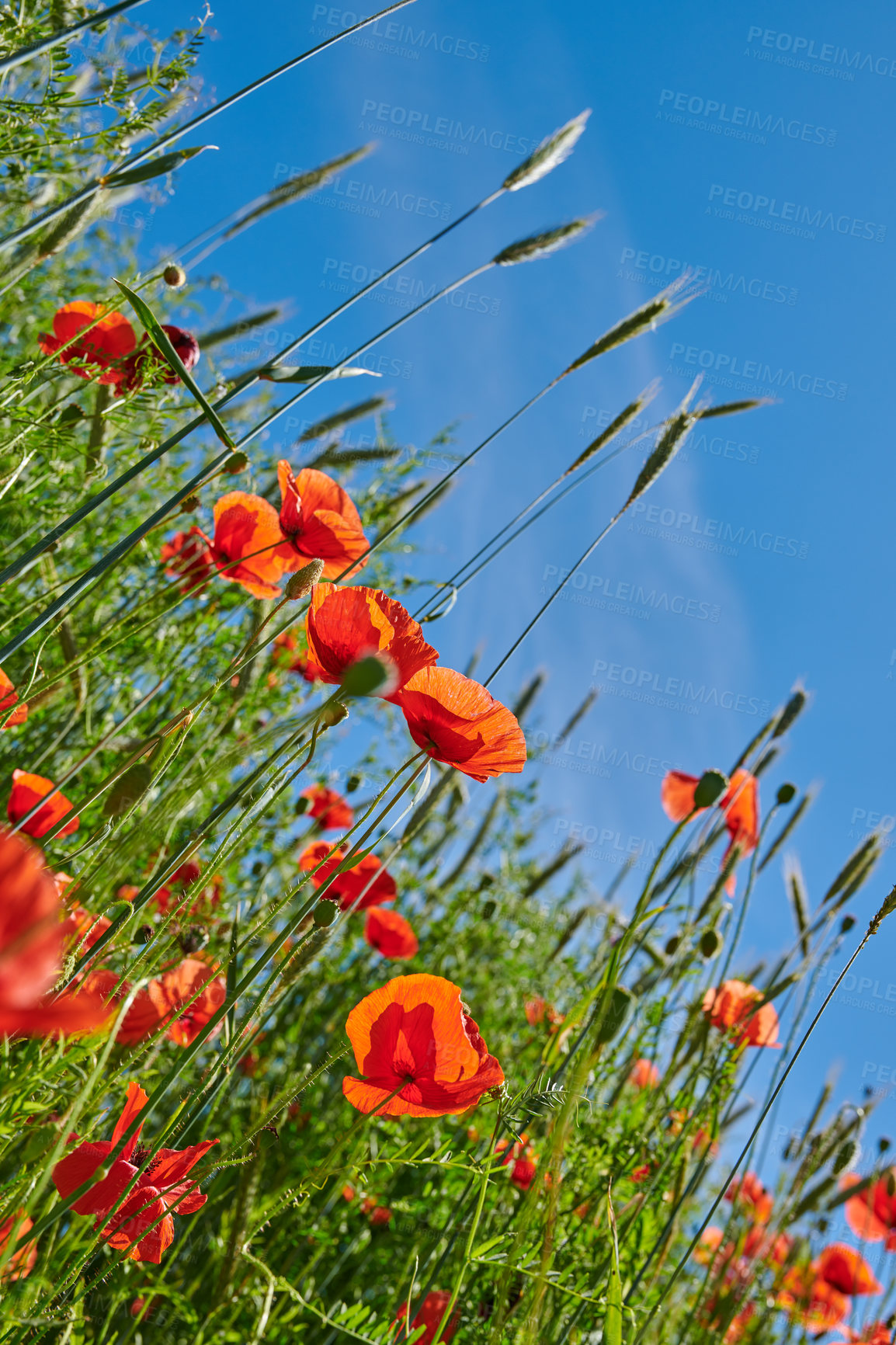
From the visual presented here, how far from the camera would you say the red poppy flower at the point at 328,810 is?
1.78 metres

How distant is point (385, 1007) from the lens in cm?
86

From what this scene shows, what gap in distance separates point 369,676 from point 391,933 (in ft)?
4.30

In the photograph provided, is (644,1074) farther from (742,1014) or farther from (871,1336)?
(871,1336)

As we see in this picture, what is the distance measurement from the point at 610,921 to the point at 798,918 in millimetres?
418

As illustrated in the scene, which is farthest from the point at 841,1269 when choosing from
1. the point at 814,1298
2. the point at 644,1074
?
the point at 644,1074

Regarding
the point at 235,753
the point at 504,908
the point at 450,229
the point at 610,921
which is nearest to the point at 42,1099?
the point at 235,753

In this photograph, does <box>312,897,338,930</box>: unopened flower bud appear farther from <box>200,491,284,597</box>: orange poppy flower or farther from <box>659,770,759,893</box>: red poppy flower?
<box>659,770,759,893</box>: red poppy flower

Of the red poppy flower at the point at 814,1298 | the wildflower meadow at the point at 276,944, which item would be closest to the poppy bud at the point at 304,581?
the wildflower meadow at the point at 276,944

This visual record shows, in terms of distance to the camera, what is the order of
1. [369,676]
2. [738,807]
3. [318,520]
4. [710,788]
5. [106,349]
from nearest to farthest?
[369,676]
[710,788]
[318,520]
[106,349]
[738,807]

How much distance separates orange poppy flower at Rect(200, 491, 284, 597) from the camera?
1.21 m

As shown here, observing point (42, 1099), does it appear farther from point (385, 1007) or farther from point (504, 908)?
point (504, 908)

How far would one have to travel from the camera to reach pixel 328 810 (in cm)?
178

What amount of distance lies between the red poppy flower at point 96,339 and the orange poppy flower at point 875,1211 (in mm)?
2152

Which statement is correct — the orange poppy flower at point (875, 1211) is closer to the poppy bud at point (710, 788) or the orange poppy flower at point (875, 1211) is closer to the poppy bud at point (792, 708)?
the poppy bud at point (792, 708)
